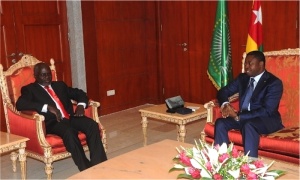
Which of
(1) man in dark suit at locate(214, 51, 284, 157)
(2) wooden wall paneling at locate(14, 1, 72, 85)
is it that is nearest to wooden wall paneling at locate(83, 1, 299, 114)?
(2) wooden wall paneling at locate(14, 1, 72, 85)

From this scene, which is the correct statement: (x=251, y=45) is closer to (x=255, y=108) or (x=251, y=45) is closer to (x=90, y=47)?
(x=255, y=108)

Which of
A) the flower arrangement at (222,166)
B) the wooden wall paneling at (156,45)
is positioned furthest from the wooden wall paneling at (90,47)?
the flower arrangement at (222,166)

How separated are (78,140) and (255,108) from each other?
1.65 metres

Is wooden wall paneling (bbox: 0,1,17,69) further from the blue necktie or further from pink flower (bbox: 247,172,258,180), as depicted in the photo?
pink flower (bbox: 247,172,258,180)

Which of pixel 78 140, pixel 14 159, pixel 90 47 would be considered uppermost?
pixel 90 47

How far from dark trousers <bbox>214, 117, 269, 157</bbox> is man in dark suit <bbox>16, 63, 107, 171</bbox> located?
1.09m

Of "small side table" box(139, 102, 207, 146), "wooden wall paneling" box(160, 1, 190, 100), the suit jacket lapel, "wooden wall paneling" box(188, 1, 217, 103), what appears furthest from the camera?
"wooden wall paneling" box(160, 1, 190, 100)

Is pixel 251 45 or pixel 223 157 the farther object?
pixel 251 45

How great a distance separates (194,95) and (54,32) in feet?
8.48

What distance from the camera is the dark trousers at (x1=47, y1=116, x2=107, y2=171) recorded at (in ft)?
11.2

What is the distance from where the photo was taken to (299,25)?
17.3 feet

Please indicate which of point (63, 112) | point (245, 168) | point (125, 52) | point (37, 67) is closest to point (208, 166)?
point (245, 168)

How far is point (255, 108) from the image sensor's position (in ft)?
11.6

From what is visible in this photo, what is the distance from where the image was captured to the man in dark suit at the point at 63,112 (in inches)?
136
